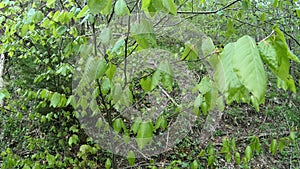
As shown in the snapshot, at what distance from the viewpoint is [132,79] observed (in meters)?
1.83

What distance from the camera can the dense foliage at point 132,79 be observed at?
0.78m

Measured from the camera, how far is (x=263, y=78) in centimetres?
46

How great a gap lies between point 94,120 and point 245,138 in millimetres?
2852

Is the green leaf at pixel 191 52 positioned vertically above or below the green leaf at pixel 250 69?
above

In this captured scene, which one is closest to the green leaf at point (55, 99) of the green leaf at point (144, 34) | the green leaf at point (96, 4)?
the green leaf at point (144, 34)

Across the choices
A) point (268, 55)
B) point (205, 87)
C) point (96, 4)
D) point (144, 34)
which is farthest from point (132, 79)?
point (268, 55)

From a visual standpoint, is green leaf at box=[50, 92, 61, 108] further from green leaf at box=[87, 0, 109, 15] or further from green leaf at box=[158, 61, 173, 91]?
green leaf at box=[87, 0, 109, 15]

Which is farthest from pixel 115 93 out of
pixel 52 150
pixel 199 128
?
pixel 199 128

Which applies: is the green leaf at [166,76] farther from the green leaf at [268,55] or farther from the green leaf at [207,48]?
the green leaf at [268,55]

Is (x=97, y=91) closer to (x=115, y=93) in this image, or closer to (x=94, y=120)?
(x=115, y=93)

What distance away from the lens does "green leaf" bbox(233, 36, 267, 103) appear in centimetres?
45

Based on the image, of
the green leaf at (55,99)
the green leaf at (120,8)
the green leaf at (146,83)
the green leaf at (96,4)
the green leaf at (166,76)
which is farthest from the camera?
the green leaf at (55,99)

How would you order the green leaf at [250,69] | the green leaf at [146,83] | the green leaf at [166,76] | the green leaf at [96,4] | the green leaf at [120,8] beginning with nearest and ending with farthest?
the green leaf at [250,69]
the green leaf at [96,4]
the green leaf at [120,8]
the green leaf at [166,76]
the green leaf at [146,83]

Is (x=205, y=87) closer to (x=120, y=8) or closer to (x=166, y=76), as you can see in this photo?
(x=166, y=76)
